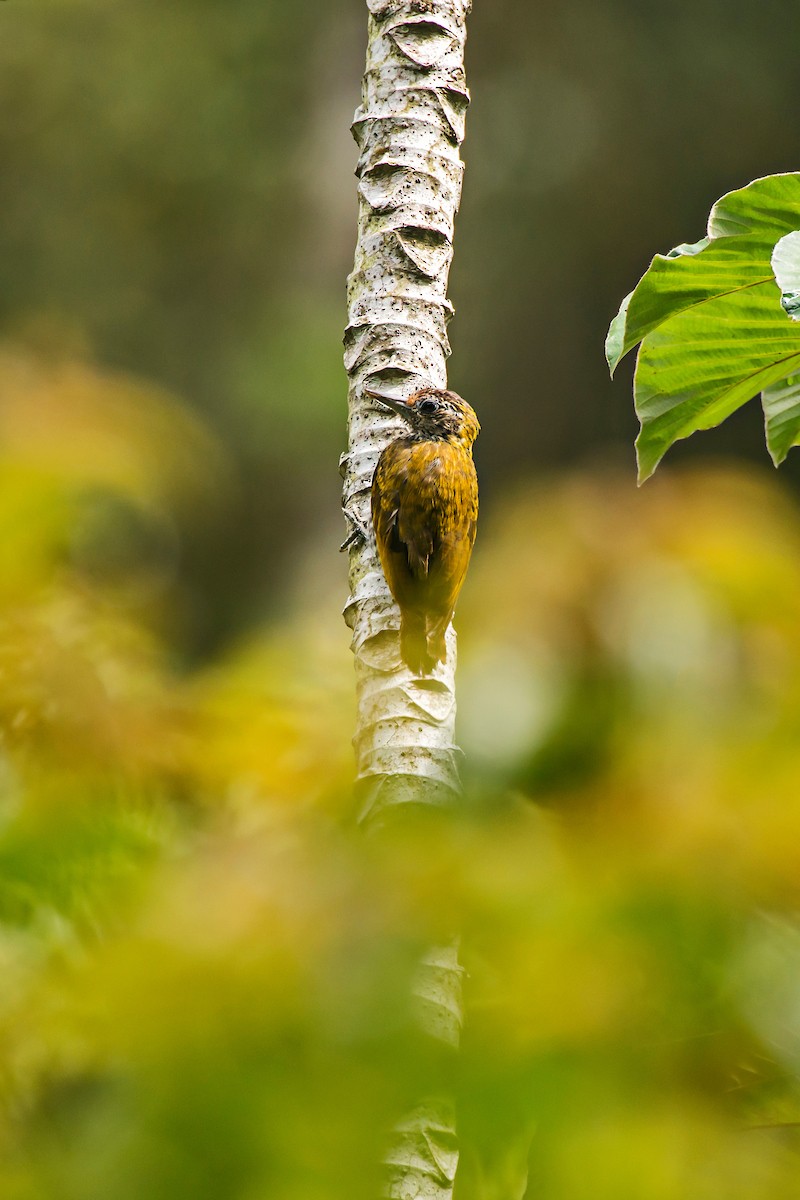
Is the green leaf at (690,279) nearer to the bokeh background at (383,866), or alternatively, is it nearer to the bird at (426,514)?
the bokeh background at (383,866)

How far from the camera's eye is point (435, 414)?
278 cm

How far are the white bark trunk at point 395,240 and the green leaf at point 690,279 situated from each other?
0.77 meters

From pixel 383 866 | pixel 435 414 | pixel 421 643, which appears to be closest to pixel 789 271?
pixel 383 866

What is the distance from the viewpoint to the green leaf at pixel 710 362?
1849mm

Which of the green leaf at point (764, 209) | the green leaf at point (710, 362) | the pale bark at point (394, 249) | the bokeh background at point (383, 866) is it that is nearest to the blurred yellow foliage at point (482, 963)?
the bokeh background at point (383, 866)

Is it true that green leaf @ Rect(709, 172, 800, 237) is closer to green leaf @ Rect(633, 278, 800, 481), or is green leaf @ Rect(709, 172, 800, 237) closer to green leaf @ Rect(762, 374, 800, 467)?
green leaf @ Rect(633, 278, 800, 481)

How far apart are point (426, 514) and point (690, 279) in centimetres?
121

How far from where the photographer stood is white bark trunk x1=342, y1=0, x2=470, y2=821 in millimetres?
2566

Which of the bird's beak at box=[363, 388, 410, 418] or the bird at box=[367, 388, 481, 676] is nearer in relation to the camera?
the bird at box=[367, 388, 481, 676]

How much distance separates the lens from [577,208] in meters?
13.6

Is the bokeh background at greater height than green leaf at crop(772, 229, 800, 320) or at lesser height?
lesser

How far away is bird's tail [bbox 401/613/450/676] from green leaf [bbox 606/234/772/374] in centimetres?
72

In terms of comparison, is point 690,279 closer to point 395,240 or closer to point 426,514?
point 395,240

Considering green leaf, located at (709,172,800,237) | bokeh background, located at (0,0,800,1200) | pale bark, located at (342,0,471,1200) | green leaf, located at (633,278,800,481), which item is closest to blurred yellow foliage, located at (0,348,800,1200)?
bokeh background, located at (0,0,800,1200)
